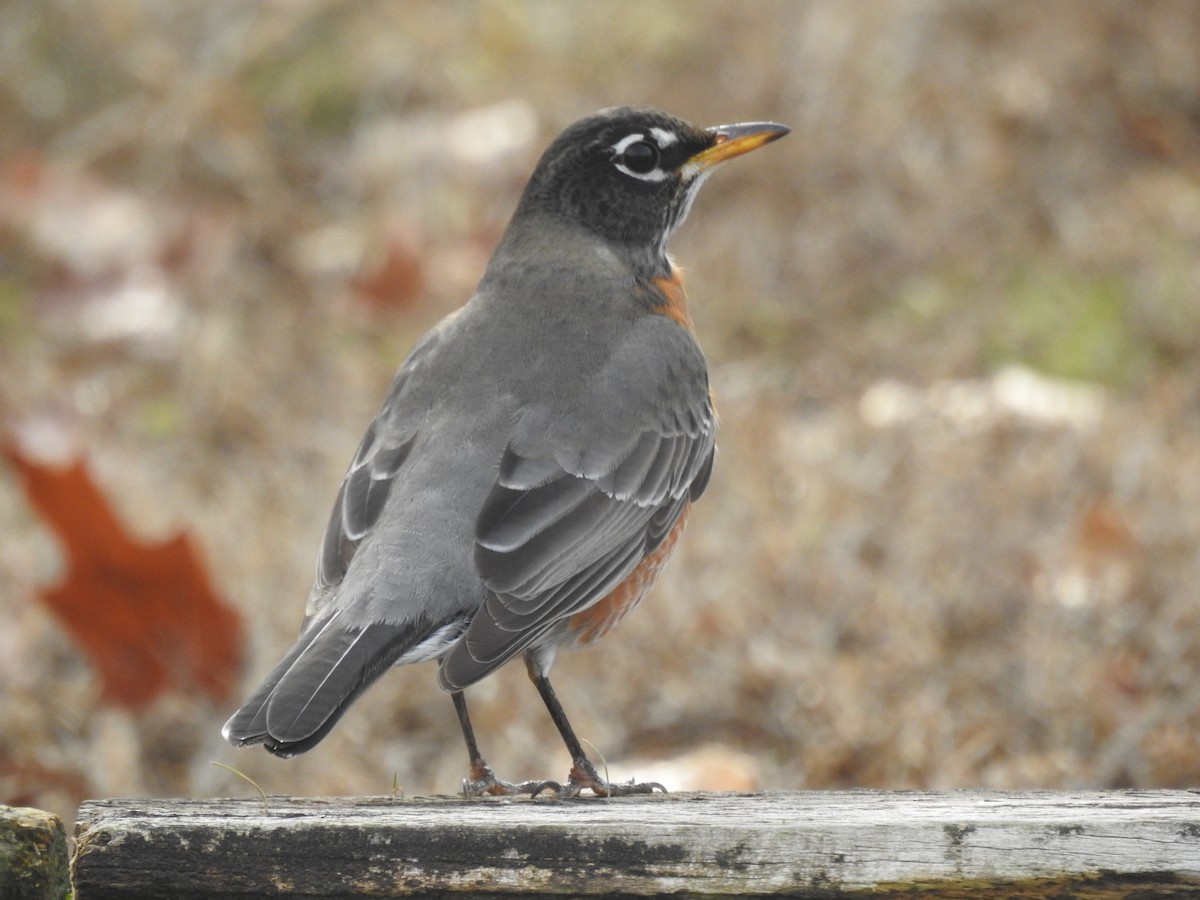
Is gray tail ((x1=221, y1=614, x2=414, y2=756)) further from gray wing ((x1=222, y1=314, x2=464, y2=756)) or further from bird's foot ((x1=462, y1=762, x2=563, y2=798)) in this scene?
bird's foot ((x1=462, y1=762, x2=563, y2=798))

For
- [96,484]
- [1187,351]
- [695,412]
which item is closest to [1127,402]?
[1187,351]

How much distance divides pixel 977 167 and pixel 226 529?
4.11 metres

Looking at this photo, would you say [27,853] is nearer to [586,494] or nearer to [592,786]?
[592,786]

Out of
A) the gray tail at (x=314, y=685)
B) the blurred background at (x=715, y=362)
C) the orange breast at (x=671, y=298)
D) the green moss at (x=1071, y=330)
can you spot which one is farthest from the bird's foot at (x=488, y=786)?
the green moss at (x=1071, y=330)

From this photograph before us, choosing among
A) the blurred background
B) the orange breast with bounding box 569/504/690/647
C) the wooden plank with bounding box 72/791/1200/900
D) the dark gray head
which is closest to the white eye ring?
the dark gray head

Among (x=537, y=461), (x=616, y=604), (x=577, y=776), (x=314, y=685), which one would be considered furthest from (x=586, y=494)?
(x=314, y=685)

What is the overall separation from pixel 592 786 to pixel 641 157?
1.69 meters

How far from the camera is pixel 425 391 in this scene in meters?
3.77

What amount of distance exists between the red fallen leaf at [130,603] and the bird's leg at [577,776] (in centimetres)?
151

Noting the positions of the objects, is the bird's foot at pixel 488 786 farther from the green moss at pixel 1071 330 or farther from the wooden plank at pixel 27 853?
the green moss at pixel 1071 330

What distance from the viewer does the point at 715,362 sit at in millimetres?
6930

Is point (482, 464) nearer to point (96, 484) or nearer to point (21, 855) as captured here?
point (21, 855)

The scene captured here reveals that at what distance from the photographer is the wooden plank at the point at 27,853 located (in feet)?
7.83

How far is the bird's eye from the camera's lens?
13.9 ft
